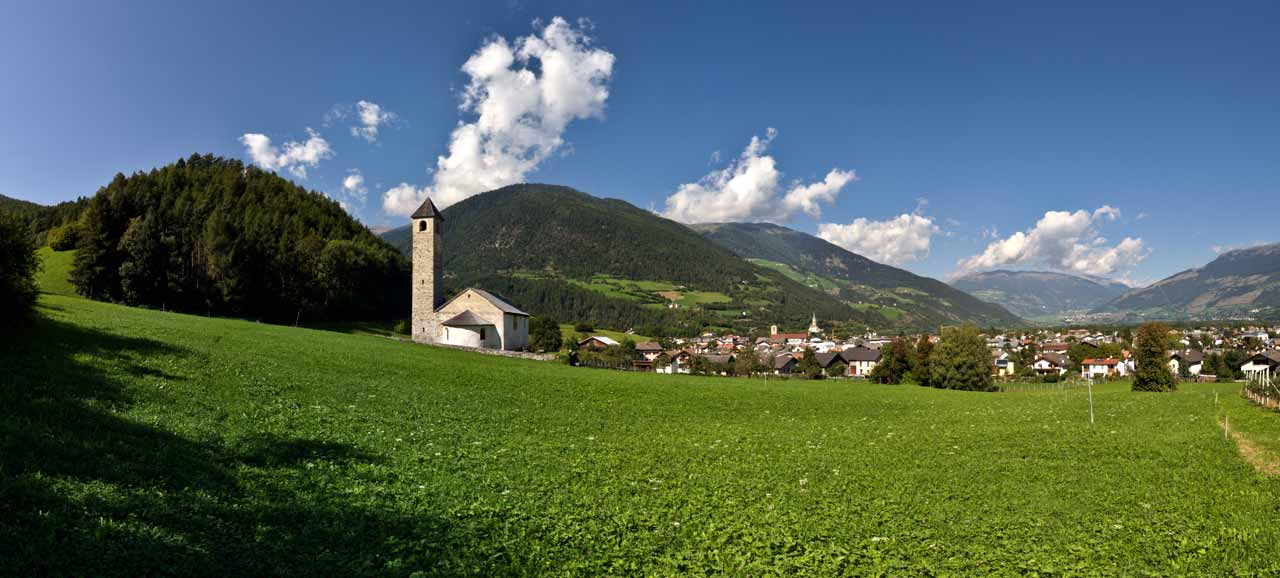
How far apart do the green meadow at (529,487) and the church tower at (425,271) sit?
1285 inches

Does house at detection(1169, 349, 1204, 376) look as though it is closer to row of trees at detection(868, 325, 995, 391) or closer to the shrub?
row of trees at detection(868, 325, 995, 391)

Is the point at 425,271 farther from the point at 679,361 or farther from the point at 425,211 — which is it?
the point at 679,361

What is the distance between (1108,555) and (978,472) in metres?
5.56

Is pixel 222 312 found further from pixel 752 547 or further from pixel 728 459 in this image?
pixel 752 547

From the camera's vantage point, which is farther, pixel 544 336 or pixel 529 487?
pixel 544 336

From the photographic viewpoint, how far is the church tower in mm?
52594

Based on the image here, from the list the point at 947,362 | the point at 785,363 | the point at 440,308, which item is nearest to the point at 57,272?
the point at 440,308

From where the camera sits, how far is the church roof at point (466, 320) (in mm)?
50500

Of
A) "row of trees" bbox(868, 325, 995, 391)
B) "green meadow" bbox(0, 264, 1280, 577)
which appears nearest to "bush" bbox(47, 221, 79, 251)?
"green meadow" bbox(0, 264, 1280, 577)

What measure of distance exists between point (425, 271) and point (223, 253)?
22.8 m

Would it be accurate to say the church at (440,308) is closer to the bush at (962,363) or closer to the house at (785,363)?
the bush at (962,363)

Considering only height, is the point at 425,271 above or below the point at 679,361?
above

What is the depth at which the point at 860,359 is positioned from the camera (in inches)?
4523

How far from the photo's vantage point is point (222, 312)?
5788 centimetres
